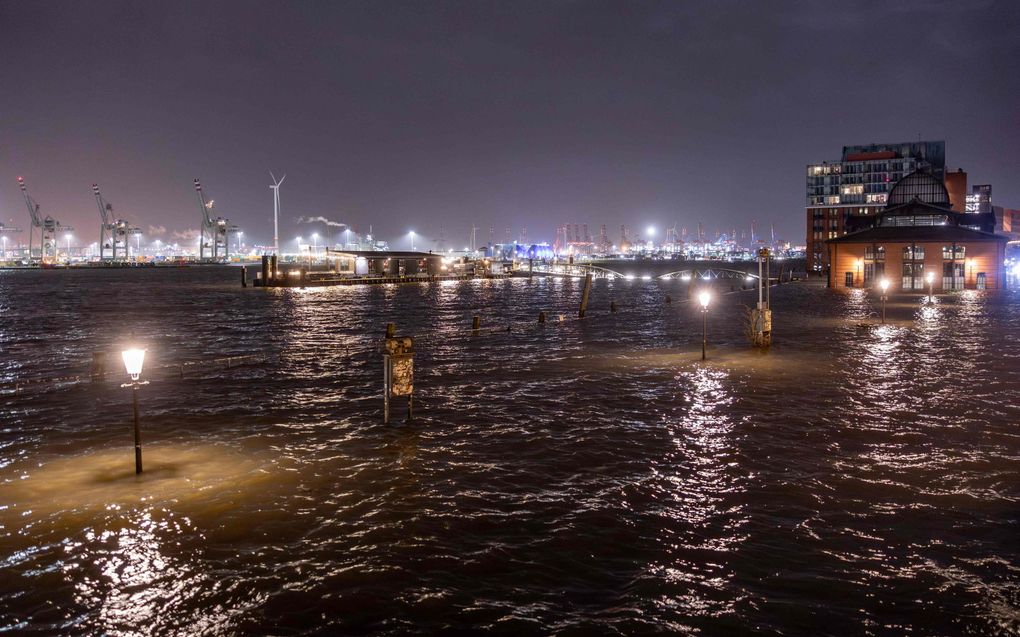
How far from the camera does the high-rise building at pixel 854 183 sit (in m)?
154

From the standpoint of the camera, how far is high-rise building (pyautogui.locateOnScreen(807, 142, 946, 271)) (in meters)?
154

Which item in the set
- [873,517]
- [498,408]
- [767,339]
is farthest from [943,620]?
[767,339]

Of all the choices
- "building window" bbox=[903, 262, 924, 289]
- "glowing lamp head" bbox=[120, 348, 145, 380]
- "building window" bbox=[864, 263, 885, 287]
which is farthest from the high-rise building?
"glowing lamp head" bbox=[120, 348, 145, 380]

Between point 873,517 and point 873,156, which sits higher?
point 873,156

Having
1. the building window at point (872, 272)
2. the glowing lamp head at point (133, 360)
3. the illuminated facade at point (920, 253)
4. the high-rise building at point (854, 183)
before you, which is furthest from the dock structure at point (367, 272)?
the glowing lamp head at point (133, 360)

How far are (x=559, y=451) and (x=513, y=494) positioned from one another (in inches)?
106

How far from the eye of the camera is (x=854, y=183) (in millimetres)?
157875

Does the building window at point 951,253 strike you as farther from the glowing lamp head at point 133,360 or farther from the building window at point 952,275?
the glowing lamp head at point 133,360

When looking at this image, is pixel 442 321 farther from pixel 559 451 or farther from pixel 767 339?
pixel 559 451

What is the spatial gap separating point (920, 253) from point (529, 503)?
6900 cm

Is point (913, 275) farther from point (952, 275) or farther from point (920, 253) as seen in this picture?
point (952, 275)

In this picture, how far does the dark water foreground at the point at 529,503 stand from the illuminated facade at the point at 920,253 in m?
49.6

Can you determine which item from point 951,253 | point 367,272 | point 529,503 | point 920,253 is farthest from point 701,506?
point 367,272

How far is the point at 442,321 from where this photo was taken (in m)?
45.8
